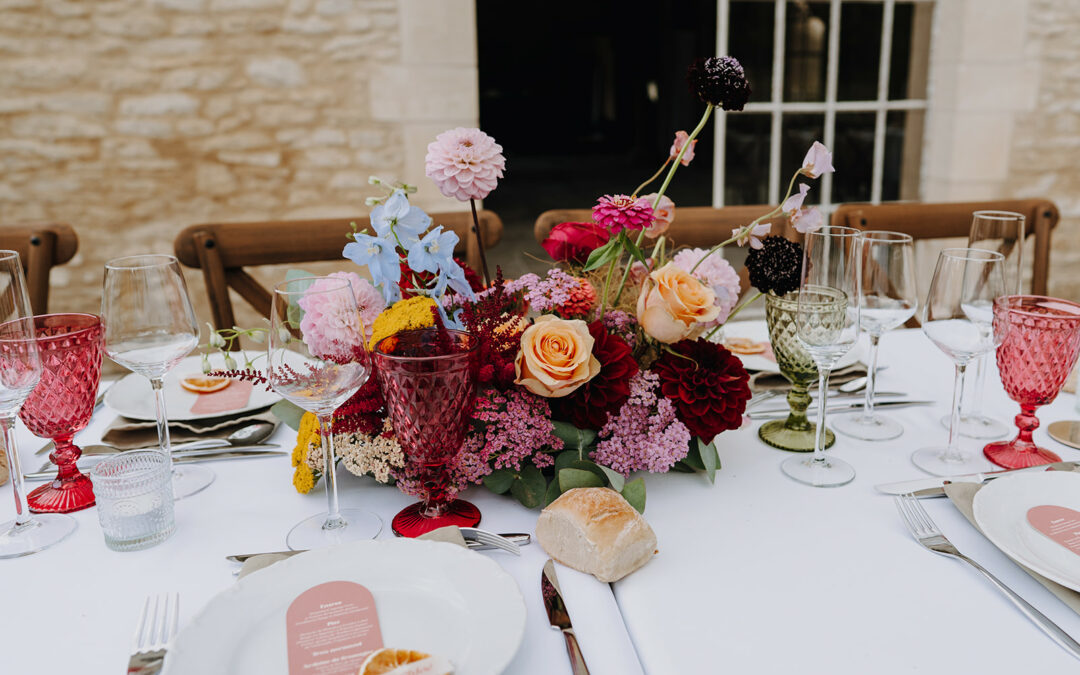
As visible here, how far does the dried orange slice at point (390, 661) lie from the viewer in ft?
1.93

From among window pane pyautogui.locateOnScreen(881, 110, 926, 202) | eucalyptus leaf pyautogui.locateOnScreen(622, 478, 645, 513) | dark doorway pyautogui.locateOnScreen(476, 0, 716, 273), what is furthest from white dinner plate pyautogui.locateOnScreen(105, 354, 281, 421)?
dark doorway pyautogui.locateOnScreen(476, 0, 716, 273)

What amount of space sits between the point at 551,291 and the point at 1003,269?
1.75 ft

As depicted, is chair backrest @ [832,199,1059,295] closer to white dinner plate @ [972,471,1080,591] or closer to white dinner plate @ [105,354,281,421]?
white dinner plate @ [972,471,1080,591]

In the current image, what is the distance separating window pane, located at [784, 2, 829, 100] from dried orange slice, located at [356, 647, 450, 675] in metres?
3.16

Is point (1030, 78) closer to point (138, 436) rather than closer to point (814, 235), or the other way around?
point (814, 235)

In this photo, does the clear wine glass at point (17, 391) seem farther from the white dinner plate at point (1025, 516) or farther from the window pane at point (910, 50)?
the window pane at point (910, 50)

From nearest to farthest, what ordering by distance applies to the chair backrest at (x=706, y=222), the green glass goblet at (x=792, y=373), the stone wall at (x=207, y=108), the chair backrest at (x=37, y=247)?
the green glass goblet at (x=792, y=373), the chair backrest at (x=37, y=247), the chair backrest at (x=706, y=222), the stone wall at (x=207, y=108)

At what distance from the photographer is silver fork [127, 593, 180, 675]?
2.03ft

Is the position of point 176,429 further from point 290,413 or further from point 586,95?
point 586,95

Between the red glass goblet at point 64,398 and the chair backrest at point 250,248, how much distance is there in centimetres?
66

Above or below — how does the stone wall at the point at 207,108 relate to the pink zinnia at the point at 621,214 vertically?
above

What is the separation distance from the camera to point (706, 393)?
0.89 m

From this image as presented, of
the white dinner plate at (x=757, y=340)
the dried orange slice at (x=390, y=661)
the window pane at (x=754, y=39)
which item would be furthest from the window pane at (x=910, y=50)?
the dried orange slice at (x=390, y=661)

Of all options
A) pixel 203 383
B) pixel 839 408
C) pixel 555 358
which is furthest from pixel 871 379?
pixel 203 383
